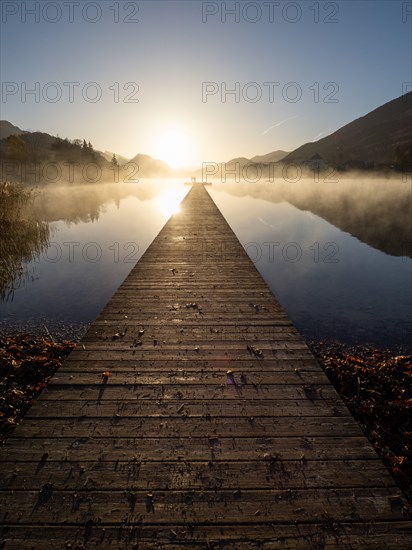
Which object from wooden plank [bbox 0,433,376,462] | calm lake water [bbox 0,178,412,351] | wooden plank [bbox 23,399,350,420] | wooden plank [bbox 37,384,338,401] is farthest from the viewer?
calm lake water [bbox 0,178,412,351]

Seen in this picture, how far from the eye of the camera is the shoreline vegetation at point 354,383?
4.22 m

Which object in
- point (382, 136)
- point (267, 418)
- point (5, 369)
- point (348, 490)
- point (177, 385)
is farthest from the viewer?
point (382, 136)

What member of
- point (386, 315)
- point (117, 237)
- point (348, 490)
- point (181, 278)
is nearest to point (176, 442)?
point (348, 490)

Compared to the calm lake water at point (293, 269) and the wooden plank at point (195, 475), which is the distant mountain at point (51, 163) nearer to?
the calm lake water at point (293, 269)

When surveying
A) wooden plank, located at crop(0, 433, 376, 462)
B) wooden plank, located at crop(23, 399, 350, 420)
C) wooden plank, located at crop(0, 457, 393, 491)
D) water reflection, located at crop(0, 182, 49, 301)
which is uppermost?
water reflection, located at crop(0, 182, 49, 301)

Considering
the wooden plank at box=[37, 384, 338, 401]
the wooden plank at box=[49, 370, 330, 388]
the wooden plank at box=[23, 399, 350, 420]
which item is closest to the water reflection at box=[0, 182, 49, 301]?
the wooden plank at box=[49, 370, 330, 388]

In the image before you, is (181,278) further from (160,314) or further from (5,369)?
(5,369)

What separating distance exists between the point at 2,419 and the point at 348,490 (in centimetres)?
454

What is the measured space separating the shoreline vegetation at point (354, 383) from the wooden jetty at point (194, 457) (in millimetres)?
1404

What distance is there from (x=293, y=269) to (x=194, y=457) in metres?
12.1

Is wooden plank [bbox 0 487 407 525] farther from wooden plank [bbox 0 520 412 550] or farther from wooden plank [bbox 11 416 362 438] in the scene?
wooden plank [bbox 11 416 362 438]

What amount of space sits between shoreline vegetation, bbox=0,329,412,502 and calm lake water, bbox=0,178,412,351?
3.40 feet

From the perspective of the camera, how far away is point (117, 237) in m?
20.0

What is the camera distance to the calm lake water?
8.79 metres
